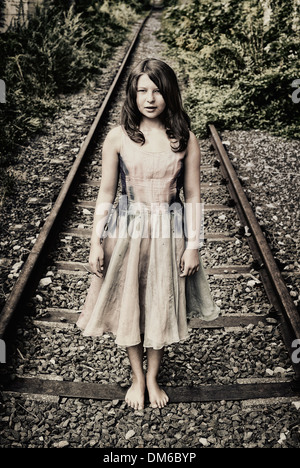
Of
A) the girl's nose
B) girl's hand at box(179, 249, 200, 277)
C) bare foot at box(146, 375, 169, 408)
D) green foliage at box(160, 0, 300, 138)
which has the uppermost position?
green foliage at box(160, 0, 300, 138)

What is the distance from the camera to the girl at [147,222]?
212 cm

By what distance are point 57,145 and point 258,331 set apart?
4.21 meters

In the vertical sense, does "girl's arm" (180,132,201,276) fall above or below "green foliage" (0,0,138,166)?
below

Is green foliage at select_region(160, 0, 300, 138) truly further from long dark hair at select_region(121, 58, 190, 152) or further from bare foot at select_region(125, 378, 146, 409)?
bare foot at select_region(125, 378, 146, 409)

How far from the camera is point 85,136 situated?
6578 millimetres

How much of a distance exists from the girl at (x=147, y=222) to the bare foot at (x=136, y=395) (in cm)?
31

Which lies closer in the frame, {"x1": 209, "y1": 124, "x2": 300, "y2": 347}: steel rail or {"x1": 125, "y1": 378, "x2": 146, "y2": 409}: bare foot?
{"x1": 125, "y1": 378, "x2": 146, "y2": 409}: bare foot

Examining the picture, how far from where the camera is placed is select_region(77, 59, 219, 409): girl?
2.12 m

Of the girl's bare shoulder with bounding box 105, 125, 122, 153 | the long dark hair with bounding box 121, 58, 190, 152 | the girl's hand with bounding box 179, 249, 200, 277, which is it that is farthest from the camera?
the girl's hand with bounding box 179, 249, 200, 277

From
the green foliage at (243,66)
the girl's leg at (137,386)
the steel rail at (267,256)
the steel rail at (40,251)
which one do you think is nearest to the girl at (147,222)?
the girl's leg at (137,386)

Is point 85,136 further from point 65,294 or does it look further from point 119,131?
point 119,131

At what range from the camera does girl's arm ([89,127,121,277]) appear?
7.18ft

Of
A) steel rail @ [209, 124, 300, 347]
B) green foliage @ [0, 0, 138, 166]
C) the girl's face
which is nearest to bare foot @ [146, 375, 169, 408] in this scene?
steel rail @ [209, 124, 300, 347]

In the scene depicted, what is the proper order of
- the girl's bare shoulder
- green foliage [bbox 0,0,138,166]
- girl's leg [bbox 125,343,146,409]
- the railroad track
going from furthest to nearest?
green foliage [bbox 0,0,138,166], the railroad track, girl's leg [bbox 125,343,146,409], the girl's bare shoulder
